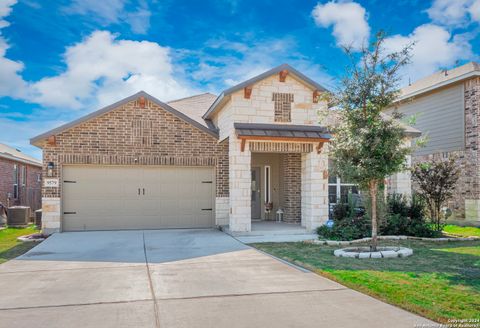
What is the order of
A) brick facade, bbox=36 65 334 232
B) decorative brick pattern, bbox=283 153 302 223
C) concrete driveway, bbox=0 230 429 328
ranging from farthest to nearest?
decorative brick pattern, bbox=283 153 302 223, brick facade, bbox=36 65 334 232, concrete driveway, bbox=0 230 429 328

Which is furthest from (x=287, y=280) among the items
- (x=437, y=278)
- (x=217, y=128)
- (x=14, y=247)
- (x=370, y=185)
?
(x=217, y=128)

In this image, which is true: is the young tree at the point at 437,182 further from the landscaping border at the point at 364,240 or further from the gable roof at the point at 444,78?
the gable roof at the point at 444,78

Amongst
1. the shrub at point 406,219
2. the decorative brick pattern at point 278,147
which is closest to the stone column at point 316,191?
the decorative brick pattern at point 278,147

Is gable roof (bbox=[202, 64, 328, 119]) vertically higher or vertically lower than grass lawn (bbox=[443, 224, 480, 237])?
higher

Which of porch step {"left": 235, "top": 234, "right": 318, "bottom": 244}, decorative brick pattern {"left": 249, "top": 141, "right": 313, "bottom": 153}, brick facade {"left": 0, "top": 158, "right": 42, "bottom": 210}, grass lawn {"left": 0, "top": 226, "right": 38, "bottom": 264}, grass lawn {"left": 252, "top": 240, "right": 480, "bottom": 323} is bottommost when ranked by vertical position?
grass lawn {"left": 0, "top": 226, "right": 38, "bottom": 264}

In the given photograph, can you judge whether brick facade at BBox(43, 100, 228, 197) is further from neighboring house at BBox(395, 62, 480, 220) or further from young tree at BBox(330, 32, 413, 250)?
neighboring house at BBox(395, 62, 480, 220)

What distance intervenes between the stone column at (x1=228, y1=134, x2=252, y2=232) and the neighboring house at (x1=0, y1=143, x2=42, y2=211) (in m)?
12.9

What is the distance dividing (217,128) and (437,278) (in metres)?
10.2

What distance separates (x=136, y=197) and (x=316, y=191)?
6.36 m

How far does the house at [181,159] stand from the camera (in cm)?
1306

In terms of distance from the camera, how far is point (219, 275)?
7.20 meters

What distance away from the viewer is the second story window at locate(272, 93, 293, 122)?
44.1ft

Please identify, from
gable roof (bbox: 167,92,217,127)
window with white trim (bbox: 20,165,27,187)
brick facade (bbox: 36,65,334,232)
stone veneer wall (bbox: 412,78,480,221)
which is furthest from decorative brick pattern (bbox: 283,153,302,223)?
window with white trim (bbox: 20,165,27,187)

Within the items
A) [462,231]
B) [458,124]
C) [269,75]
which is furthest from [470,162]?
[269,75]
